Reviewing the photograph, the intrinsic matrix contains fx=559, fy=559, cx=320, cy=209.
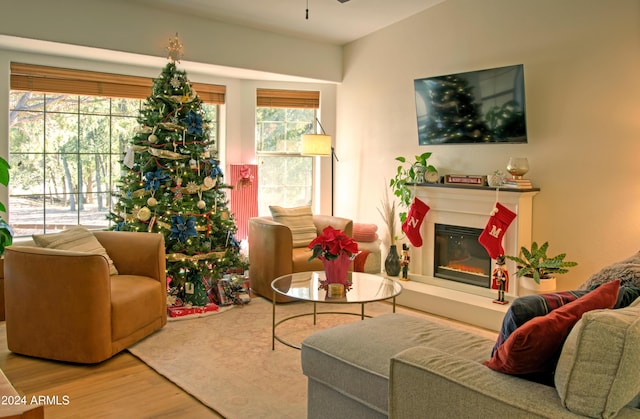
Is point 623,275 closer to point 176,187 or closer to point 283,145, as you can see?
point 176,187

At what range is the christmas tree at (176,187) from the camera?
457 centimetres

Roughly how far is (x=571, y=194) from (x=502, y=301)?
3.22ft

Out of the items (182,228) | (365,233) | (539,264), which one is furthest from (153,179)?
(539,264)

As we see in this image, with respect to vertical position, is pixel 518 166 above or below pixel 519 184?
above

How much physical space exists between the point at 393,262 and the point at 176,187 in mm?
2225

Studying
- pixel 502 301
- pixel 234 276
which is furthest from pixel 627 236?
pixel 234 276

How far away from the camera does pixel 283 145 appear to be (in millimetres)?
6480

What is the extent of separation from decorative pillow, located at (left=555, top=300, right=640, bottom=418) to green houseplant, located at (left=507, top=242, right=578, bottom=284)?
2575mm

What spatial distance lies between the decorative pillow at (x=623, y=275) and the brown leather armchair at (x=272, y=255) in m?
2.69

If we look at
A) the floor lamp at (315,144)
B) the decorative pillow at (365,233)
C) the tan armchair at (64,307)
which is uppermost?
the floor lamp at (315,144)

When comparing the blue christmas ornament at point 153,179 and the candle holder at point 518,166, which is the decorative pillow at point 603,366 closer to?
the candle holder at point 518,166

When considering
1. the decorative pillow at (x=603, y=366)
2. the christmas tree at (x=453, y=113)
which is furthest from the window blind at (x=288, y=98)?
the decorative pillow at (x=603, y=366)

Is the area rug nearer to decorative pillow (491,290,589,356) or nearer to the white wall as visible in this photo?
decorative pillow (491,290,589,356)

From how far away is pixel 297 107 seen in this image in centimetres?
646
